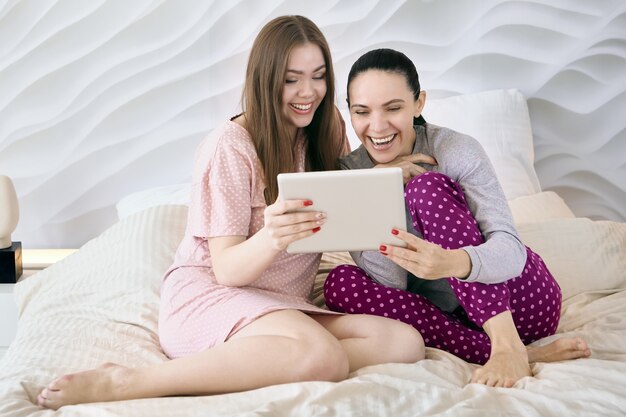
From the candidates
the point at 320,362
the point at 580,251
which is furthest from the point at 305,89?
the point at 580,251

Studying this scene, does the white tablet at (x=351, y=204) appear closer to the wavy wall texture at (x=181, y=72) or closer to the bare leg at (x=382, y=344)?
the bare leg at (x=382, y=344)

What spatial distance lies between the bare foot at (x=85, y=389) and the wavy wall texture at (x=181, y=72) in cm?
138

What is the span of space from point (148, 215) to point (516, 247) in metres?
1.04

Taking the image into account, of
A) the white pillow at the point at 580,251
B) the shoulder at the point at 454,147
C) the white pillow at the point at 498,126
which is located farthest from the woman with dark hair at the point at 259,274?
the white pillow at the point at 498,126

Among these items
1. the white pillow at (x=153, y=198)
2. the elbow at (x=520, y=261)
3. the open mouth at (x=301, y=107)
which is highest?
the open mouth at (x=301, y=107)

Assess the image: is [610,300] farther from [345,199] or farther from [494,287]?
[345,199]

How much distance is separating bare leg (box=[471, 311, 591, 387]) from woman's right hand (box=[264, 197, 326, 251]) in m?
0.41

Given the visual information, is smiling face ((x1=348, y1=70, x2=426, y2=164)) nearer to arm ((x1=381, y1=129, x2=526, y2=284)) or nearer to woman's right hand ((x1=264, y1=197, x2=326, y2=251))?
arm ((x1=381, y1=129, x2=526, y2=284))

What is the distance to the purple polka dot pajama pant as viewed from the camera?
1.65 metres

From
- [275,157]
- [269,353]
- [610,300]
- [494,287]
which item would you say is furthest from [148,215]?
[610,300]

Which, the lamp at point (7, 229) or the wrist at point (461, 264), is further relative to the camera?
the lamp at point (7, 229)

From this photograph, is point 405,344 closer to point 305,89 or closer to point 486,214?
point 486,214

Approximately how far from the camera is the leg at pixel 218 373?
1458mm

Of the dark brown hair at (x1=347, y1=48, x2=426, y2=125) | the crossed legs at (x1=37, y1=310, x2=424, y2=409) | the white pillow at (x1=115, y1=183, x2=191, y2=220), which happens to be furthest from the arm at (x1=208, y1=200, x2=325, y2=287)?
the white pillow at (x1=115, y1=183, x2=191, y2=220)
